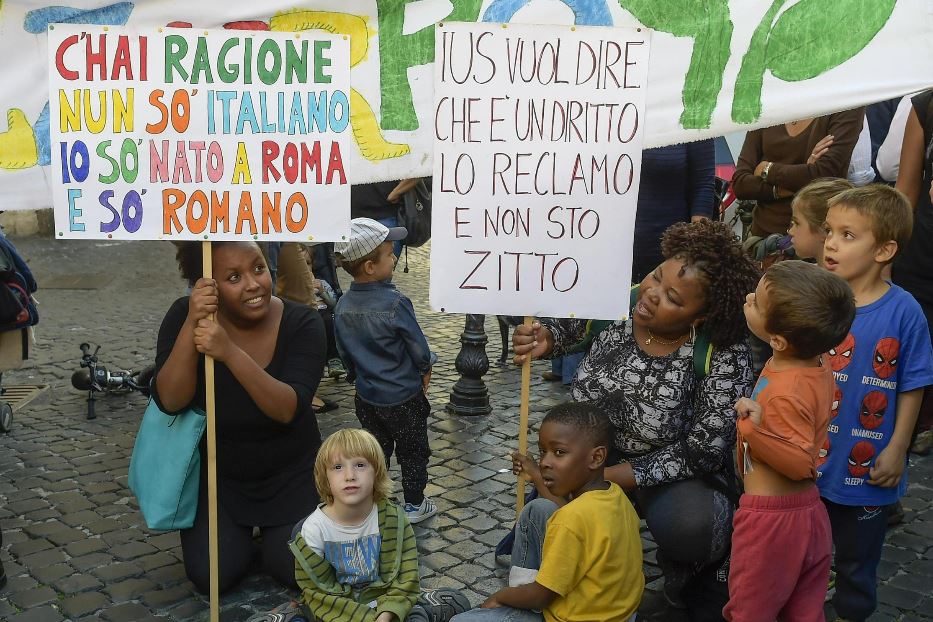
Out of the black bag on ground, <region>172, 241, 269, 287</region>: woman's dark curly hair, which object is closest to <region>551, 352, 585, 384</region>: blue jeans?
the black bag on ground

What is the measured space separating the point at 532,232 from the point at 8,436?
3.88 m

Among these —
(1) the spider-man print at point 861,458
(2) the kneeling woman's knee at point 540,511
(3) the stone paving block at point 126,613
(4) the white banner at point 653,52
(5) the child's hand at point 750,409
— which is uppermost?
(4) the white banner at point 653,52

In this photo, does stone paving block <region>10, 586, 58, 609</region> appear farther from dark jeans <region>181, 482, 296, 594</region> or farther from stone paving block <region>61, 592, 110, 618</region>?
dark jeans <region>181, 482, 296, 594</region>

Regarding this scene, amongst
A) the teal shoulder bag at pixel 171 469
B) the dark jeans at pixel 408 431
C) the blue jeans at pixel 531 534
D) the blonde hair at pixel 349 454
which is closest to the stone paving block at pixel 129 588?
the teal shoulder bag at pixel 171 469

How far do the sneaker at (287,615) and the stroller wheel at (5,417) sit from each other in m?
2.97

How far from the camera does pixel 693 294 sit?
355 centimetres

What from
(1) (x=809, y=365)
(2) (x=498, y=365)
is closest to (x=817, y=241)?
(1) (x=809, y=365)

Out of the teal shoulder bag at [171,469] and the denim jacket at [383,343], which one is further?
the denim jacket at [383,343]

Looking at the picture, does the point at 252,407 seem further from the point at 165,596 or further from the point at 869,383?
the point at 869,383

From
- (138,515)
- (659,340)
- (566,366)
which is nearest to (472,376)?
(566,366)

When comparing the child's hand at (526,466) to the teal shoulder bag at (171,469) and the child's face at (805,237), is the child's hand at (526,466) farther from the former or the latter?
the child's face at (805,237)

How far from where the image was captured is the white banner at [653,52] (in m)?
3.39

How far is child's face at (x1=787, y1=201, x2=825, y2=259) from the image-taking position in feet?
12.9

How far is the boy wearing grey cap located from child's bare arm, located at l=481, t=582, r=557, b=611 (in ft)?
4.68
